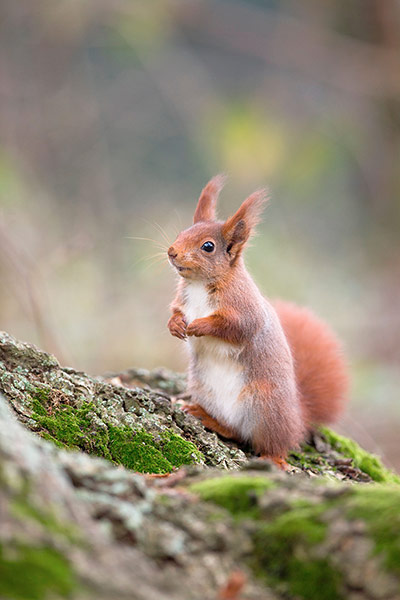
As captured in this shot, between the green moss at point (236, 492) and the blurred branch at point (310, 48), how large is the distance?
722 cm

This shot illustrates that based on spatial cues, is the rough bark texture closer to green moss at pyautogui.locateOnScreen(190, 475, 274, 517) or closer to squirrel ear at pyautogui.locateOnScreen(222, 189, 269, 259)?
green moss at pyautogui.locateOnScreen(190, 475, 274, 517)

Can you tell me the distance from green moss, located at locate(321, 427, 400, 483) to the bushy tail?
89 mm

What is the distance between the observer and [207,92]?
28.1 ft

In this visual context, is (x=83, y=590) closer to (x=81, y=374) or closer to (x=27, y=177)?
(x=81, y=374)

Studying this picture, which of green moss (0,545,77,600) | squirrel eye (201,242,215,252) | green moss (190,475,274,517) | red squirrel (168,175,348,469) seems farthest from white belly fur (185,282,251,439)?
green moss (0,545,77,600)

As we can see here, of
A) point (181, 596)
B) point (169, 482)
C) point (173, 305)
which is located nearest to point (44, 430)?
point (169, 482)

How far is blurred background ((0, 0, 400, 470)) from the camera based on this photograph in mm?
6469

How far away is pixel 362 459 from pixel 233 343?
29.9 inches

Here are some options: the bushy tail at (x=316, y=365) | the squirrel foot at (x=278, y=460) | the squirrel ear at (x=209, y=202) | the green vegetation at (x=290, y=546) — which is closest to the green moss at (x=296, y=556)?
the green vegetation at (x=290, y=546)

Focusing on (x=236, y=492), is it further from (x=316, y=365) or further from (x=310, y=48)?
(x=310, y=48)

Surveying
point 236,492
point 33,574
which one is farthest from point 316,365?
point 33,574

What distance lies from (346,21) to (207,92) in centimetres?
212

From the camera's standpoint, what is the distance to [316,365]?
3018 millimetres

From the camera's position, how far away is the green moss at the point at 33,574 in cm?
88
